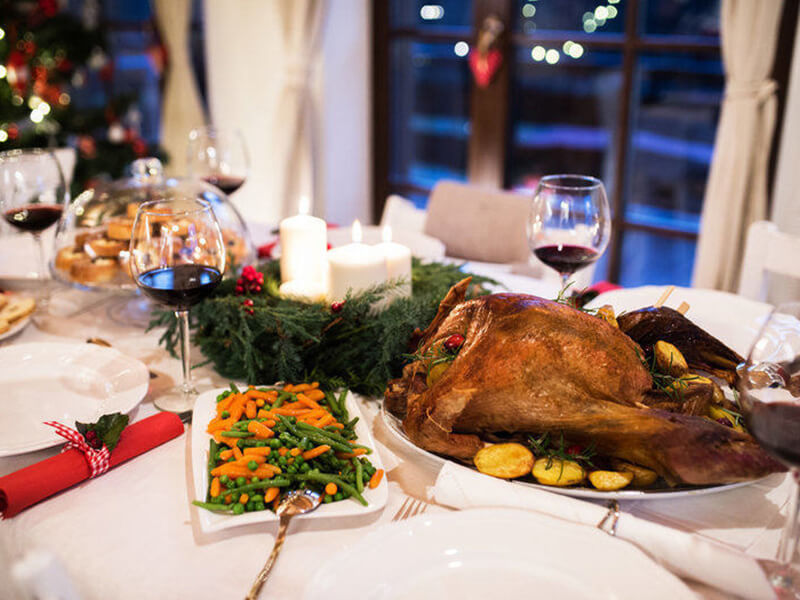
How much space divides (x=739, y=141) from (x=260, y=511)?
2.37 m

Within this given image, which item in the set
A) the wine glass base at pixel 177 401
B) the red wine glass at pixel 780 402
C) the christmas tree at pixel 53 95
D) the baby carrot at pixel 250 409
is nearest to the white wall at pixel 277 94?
the christmas tree at pixel 53 95

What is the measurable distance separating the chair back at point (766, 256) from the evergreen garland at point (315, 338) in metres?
0.96

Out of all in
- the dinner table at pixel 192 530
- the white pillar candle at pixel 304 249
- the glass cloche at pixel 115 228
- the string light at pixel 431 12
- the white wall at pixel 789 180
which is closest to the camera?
the dinner table at pixel 192 530

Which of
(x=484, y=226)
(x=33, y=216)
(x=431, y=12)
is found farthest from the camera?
(x=431, y=12)

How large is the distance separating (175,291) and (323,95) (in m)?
3.04

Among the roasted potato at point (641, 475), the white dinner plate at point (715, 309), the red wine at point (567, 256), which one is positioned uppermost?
the red wine at point (567, 256)

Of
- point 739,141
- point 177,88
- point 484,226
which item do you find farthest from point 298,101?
point 739,141

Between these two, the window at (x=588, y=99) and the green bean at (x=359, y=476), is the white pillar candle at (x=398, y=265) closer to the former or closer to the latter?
the green bean at (x=359, y=476)

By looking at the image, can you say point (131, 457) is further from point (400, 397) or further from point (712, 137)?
point (712, 137)

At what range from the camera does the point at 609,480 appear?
908 millimetres

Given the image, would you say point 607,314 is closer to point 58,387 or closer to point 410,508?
point 410,508

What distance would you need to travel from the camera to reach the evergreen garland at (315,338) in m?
1.21

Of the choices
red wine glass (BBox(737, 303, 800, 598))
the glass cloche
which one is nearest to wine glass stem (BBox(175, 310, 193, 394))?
the glass cloche

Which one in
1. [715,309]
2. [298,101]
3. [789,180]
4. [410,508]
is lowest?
[410,508]
